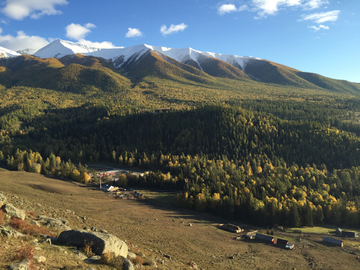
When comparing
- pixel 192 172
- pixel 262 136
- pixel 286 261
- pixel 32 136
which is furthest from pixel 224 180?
pixel 32 136

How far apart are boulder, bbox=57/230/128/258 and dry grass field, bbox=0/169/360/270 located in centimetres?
605

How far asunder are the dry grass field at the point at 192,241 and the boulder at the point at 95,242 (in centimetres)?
605

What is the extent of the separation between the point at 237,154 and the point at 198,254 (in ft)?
385

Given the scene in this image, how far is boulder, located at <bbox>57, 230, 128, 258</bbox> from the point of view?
2238cm

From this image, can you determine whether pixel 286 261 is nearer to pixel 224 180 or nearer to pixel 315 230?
pixel 315 230

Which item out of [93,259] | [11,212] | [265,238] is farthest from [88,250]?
[265,238]

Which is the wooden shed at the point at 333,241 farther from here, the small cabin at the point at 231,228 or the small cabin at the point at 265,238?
the small cabin at the point at 231,228

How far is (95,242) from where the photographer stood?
75.0ft

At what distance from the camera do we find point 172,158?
146750 millimetres

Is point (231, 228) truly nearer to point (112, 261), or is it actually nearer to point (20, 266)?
point (112, 261)

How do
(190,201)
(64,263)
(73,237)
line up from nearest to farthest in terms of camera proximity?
(64,263) < (73,237) < (190,201)

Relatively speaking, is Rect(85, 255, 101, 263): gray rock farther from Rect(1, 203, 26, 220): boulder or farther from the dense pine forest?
the dense pine forest

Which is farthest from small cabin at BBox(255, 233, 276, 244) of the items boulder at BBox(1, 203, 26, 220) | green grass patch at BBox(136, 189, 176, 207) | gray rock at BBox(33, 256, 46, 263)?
gray rock at BBox(33, 256, 46, 263)

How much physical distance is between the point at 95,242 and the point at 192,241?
104ft
